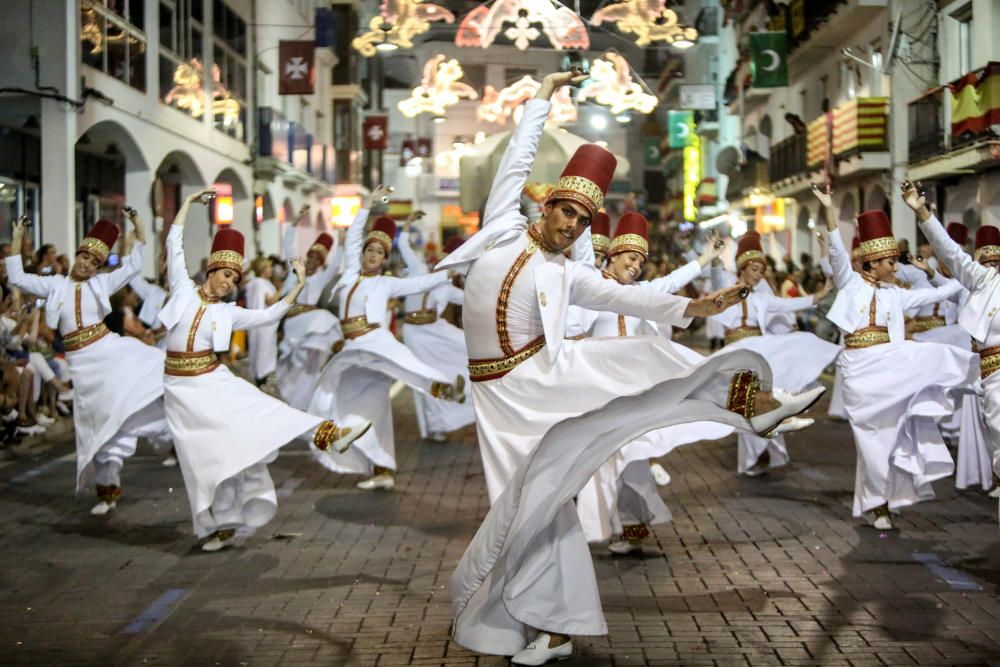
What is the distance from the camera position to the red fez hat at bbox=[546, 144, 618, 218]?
5.91 metres

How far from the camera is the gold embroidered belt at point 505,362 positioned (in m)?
5.95

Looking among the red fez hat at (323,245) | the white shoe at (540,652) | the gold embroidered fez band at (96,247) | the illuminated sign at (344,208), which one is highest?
the illuminated sign at (344,208)

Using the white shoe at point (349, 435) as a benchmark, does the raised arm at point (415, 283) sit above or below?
above

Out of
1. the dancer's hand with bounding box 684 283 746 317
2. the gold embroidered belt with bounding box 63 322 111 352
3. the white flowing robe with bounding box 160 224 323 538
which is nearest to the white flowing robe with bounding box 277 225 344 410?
the gold embroidered belt with bounding box 63 322 111 352

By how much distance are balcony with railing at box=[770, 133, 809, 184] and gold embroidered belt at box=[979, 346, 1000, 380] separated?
28850 millimetres

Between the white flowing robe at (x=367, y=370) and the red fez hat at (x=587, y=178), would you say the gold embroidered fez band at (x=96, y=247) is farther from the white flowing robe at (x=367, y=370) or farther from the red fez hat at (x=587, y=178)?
the red fez hat at (x=587, y=178)

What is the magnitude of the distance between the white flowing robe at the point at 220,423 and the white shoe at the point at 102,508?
5.54 feet

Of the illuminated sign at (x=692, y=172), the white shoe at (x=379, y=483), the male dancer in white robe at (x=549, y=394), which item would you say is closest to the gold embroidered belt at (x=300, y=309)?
the white shoe at (x=379, y=483)

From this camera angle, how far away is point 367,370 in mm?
11234

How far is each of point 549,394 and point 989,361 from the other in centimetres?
358

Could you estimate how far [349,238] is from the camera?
1177 centimetres

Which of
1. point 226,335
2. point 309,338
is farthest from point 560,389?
point 309,338

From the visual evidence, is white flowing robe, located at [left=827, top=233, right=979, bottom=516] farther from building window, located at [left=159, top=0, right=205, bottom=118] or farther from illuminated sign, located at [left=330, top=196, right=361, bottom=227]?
illuminated sign, located at [left=330, top=196, right=361, bottom=227]

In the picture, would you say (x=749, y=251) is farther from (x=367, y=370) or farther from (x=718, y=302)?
(x=718, y=302)
